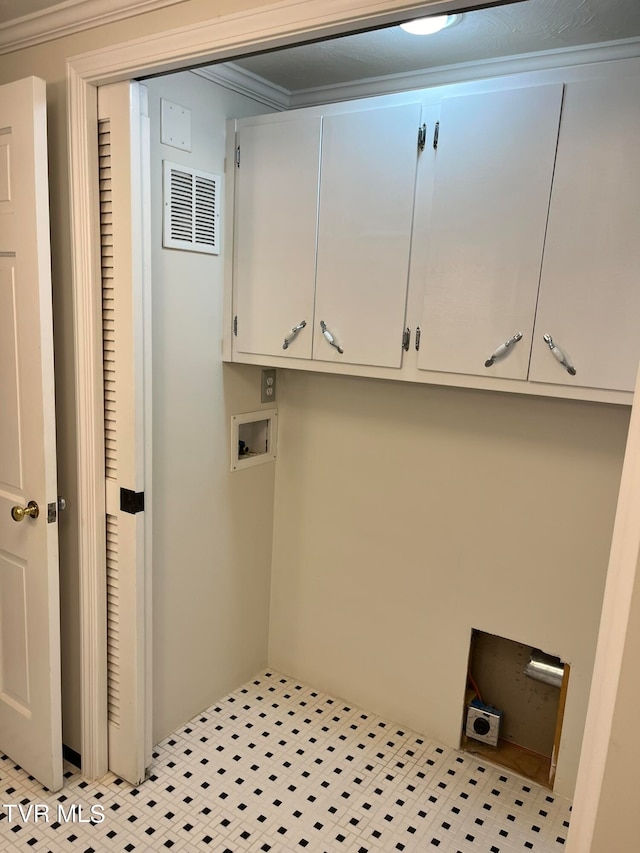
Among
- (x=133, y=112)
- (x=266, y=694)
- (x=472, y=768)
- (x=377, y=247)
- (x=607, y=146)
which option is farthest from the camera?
(x=266, y=694)

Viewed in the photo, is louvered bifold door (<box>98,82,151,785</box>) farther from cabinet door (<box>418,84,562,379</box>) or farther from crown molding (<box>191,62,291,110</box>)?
cabinet door (<box>418,84,562,379</box>)

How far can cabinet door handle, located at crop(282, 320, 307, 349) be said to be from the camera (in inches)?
80.4

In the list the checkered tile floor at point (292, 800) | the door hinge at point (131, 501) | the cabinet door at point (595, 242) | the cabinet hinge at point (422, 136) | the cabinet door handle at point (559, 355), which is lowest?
the checkered tile floor at point (292, 800)

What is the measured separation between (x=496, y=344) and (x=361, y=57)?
1030mm

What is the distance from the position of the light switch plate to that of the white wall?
0.02m

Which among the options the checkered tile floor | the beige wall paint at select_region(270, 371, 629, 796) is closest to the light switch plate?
the beige wall paint at select_region(270, 371, 629, 796)

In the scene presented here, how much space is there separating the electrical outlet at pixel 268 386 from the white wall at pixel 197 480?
1.7 inches

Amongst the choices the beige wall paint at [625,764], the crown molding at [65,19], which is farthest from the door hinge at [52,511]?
the beige wall paint at [625,764]

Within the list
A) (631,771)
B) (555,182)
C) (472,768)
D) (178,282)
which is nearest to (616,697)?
(631,771)

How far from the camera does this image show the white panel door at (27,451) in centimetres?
167

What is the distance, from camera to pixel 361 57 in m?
1.90

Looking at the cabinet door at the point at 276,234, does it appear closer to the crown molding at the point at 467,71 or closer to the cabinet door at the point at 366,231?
the cabinet door at the point at 366,231

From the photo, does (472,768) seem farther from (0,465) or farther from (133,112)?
(133,112)

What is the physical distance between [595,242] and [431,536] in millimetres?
1145
